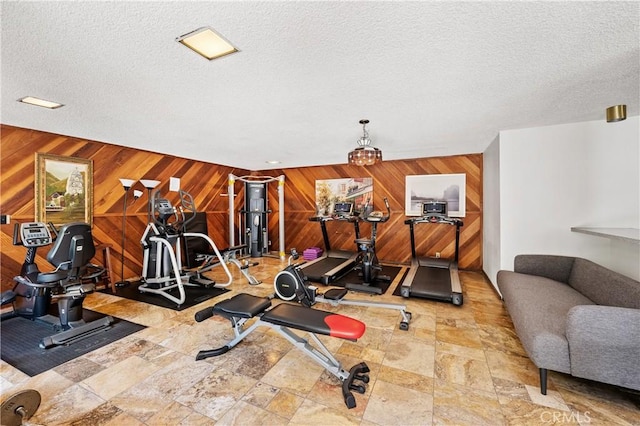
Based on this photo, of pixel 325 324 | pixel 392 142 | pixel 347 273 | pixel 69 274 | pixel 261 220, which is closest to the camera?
pixel 325 324

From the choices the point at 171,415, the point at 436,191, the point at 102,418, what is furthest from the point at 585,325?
the point at 436,191

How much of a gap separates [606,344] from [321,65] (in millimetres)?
2772

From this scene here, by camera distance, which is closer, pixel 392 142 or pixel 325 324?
pixel 325 324

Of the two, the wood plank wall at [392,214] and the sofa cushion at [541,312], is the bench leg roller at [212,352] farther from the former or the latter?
the wood plank wall at [392,214]

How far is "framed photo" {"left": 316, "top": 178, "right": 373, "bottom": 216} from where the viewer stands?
254 inches

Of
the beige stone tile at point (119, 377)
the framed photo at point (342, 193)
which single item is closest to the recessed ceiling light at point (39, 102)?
the beige stone tile at point (119, 377)

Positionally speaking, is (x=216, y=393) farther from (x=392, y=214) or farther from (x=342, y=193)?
(x=342, y=193)

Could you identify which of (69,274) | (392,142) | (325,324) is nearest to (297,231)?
(392,142)

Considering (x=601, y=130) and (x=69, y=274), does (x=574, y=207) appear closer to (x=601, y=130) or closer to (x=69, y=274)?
(x=601, y=130)

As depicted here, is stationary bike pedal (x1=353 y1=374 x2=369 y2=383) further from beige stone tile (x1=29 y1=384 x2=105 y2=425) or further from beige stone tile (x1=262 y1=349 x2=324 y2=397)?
beige stone tile (x1=29 y1=384 x2=105 y2=425)

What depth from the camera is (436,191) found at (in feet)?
19.0

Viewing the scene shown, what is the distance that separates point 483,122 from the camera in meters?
3.46

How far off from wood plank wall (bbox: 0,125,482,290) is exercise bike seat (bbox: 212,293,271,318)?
3453 millimetres

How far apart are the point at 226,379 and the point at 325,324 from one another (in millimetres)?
949
